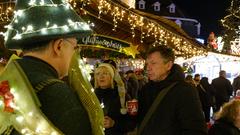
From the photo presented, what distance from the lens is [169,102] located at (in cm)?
402

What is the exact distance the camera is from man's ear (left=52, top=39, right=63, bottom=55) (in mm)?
1924

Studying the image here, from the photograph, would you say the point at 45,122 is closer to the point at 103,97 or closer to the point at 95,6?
the point at 103,97

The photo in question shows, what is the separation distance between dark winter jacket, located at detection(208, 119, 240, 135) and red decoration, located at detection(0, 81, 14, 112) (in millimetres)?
3314

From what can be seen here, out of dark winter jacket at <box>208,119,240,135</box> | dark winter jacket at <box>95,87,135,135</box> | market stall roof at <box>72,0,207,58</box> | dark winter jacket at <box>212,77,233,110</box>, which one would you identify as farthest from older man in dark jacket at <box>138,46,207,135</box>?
dark winter jacket at <box>212,77,233,110</box>

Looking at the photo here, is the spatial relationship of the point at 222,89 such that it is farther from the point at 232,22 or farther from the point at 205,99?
the point at 232,22

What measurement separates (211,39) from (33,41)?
39800 millimetres

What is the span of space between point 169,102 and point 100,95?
1279 mm

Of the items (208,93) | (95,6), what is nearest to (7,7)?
(95,6)

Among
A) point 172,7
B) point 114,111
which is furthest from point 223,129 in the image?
point 172,7

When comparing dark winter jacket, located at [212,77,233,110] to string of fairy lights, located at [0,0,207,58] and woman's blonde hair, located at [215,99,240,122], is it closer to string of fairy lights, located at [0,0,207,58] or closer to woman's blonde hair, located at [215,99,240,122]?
string of fairy lights, located at [0,0,207,58]

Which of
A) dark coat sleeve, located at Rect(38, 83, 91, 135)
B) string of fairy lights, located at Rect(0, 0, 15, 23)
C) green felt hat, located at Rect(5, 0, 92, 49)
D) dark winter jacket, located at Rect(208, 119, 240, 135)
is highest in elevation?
string of fairy lights, located at Rect(0, 0, 15, 23)

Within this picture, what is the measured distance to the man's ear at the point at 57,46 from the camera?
192cm

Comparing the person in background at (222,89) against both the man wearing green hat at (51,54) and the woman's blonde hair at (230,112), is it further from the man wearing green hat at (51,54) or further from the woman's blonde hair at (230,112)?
the man wearing green hat at (51,54)

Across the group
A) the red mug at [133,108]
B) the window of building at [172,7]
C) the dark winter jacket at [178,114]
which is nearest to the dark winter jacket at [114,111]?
the red mug at [133,108]
